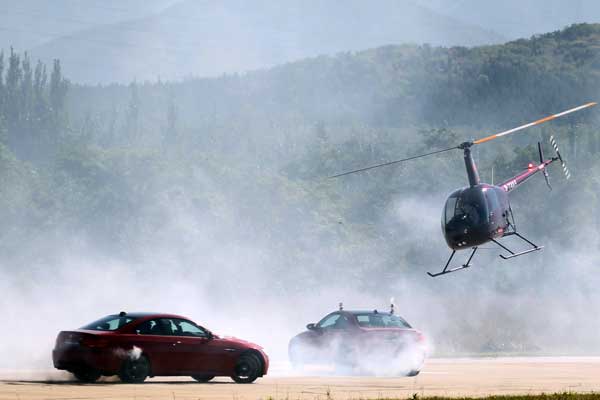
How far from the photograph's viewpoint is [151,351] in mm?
22906

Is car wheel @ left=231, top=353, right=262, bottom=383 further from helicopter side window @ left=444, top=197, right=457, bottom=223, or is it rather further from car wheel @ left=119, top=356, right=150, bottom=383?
helicopter side window @ left=444, top=197, right=457, bottom=223

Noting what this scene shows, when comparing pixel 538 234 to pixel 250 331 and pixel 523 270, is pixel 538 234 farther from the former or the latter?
pixel 250 331

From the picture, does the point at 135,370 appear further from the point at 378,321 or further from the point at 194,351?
the point at 378,321

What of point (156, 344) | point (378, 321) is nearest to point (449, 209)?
point (378, 321)

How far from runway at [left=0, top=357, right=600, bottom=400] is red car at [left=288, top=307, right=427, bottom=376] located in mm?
675

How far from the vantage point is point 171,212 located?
99688 millimetres

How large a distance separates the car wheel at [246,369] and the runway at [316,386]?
0.19 metres

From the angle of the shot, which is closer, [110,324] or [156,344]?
[156,344]

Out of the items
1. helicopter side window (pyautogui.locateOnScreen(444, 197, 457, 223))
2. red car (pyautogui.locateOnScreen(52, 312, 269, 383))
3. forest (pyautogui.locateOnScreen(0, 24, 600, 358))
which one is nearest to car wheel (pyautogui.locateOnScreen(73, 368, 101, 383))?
red car (pyautogui.locateOnScreen(52, 312, 269, 383))

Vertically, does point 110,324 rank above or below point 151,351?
above

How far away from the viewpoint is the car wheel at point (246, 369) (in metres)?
24.0

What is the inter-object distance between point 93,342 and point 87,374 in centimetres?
80

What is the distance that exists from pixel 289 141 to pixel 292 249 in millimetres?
53062

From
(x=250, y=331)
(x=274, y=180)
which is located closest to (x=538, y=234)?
(x=274, y=180)
